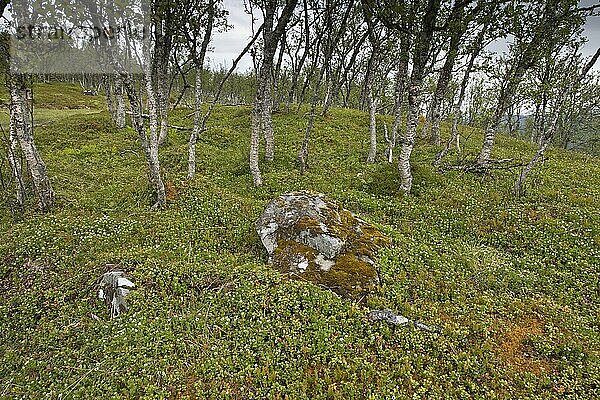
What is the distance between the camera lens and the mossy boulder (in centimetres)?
974

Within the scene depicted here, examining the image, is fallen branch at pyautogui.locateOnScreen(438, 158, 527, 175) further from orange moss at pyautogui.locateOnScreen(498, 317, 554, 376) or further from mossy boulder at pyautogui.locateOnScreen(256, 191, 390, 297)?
orange moss at pyautogui.locateOnScreen(498, 317, 554, 376)

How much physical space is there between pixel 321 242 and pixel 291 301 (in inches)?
85.5

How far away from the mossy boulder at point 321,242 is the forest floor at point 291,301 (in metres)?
0.47

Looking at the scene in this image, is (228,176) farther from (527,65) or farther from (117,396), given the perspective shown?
(527,65)

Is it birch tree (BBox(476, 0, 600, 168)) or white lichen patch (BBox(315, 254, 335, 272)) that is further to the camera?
birch tree (BBox(476, 0, 600, 168))

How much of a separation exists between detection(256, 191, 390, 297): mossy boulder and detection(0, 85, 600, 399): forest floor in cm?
47

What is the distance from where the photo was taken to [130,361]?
7391 millimetres

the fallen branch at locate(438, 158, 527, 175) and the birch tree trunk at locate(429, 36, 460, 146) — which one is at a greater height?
the birch tree trunk at locate(429, 36, 460, 146)

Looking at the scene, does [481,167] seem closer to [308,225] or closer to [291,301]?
[308,225]

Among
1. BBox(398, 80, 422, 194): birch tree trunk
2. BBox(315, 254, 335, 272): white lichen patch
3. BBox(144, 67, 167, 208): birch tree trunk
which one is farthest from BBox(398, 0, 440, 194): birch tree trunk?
BBox(144, 67, 167, 208): birch tree trunk

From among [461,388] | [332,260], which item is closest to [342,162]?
[332,260]

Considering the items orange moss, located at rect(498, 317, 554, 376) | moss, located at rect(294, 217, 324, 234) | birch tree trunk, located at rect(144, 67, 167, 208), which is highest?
birch tree trunk, located at rect(144, 67, 167, 208)

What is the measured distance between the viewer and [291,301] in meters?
8.87

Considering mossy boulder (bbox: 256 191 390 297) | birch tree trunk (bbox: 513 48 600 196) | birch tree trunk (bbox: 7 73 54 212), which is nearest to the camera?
mossy boulder (bbox: 256 191 390 297)
